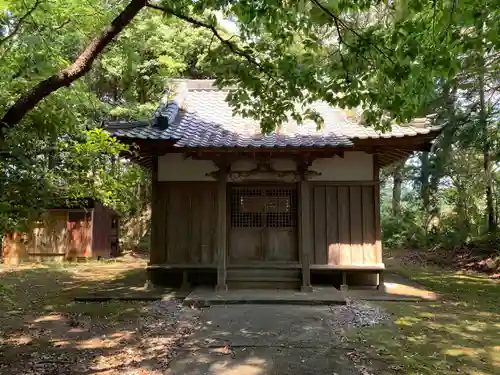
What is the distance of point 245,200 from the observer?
31.4 feet

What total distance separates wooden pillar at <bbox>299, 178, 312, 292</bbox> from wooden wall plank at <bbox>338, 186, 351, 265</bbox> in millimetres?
724

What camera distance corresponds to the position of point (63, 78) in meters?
3.22

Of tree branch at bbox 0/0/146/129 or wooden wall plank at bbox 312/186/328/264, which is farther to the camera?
wooden wall plank at bbox 312/186/328/264

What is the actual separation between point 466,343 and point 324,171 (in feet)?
14.9

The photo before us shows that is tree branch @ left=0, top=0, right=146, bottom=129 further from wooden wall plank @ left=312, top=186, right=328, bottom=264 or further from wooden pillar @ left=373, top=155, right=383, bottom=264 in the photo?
wooden pillar @ left=373, top=155, right=383, bottom=264

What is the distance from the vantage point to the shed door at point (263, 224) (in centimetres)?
941

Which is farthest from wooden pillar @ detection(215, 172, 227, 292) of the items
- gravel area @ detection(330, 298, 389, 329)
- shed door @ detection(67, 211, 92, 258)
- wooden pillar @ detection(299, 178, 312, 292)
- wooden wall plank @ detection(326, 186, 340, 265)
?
shed door @ detection(67, 211, 92, 258)

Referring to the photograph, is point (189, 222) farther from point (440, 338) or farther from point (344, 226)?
point (440, 338)

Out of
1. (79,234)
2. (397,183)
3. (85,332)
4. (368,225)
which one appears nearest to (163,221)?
(85,332)

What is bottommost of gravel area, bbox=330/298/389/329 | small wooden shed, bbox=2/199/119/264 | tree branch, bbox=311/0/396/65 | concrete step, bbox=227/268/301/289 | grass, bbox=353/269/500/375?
grass, bbox=353/269/500/375

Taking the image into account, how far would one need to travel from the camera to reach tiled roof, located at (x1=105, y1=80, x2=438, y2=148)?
844 cm

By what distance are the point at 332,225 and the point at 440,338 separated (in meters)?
3.64

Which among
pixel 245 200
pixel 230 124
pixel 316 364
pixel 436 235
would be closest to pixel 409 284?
pixel 245 200

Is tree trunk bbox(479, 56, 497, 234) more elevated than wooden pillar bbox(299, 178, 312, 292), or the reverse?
tree trunk bbox(479, 56, 497, 234)
